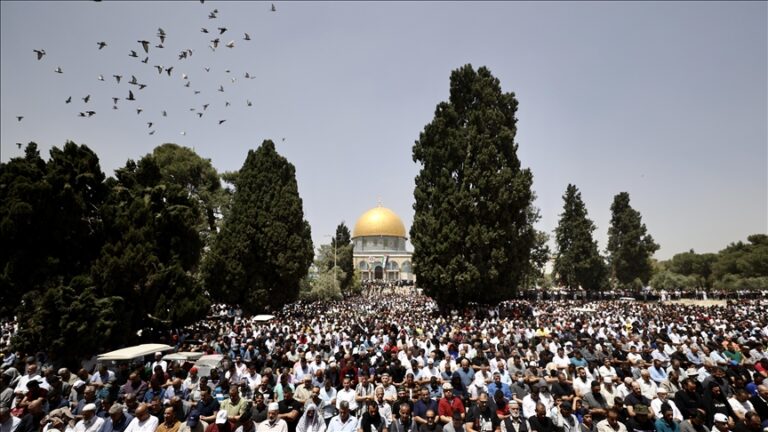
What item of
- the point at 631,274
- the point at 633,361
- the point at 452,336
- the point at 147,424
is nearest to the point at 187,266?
the point at 452,336

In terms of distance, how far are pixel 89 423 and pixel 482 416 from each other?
19.0 feet

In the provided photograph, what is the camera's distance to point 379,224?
78.8 meters

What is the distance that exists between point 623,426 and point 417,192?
21.3 m

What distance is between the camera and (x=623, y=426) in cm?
574

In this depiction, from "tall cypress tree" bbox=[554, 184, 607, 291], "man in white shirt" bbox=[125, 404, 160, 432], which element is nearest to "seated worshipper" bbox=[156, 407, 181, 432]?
"man in white shirt" bbox=[125, 404, 160, 432]

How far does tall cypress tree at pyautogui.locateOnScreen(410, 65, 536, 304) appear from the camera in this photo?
24.2 m

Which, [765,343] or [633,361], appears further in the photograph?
[765,343]

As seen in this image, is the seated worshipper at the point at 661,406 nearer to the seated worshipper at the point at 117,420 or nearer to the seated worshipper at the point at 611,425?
the seated worshipper at the point at 611,425

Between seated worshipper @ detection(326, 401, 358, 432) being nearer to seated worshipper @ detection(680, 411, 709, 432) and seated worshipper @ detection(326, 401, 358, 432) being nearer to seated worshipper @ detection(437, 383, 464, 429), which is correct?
seated worshipper @ detection(437, 383, 464, 429)

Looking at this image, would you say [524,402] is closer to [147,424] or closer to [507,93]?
[147,424]

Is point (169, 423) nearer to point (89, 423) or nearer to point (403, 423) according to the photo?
point (89, 423)

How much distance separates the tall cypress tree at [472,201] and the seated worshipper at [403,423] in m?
17.8

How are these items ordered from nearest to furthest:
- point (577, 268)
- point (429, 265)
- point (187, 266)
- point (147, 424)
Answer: point (147, 424)
point (187, 266)
point (429, 265)
point (577, 268)

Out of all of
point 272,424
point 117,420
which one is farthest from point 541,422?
point 117,420
